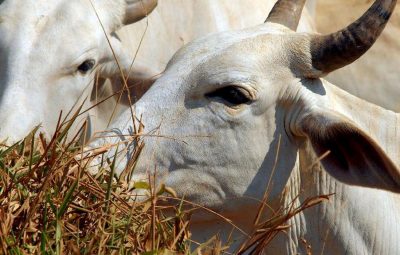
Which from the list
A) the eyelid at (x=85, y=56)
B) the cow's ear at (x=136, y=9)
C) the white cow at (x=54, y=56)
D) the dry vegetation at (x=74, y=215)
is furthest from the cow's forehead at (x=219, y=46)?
the cow's ear at (x=136, y=9)

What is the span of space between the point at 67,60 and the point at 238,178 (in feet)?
5.81

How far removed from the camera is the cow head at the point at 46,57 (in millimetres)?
6242

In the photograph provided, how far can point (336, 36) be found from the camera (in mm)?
4934

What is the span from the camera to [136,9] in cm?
690

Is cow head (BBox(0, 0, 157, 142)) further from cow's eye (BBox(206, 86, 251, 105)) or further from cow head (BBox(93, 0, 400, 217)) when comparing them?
cow's eye (BBox(206, 86, 251, 105))

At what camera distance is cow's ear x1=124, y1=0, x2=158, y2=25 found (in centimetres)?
688

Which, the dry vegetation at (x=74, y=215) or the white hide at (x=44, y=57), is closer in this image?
the dry vegetation at (x=74, y=215)

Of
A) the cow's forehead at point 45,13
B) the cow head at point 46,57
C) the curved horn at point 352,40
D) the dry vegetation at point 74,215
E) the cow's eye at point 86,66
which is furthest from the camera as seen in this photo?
the cow's eye at point 86,66

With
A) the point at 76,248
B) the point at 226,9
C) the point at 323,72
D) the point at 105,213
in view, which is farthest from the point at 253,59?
the point at 226,9

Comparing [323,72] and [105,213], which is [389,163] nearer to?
[323,72]

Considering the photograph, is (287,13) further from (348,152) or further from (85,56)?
(85,56)

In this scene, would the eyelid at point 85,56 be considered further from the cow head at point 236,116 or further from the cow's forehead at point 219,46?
the cow head at point 236,116

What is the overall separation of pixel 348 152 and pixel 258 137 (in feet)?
1.43

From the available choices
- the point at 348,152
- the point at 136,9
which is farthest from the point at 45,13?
the point at 348,152
